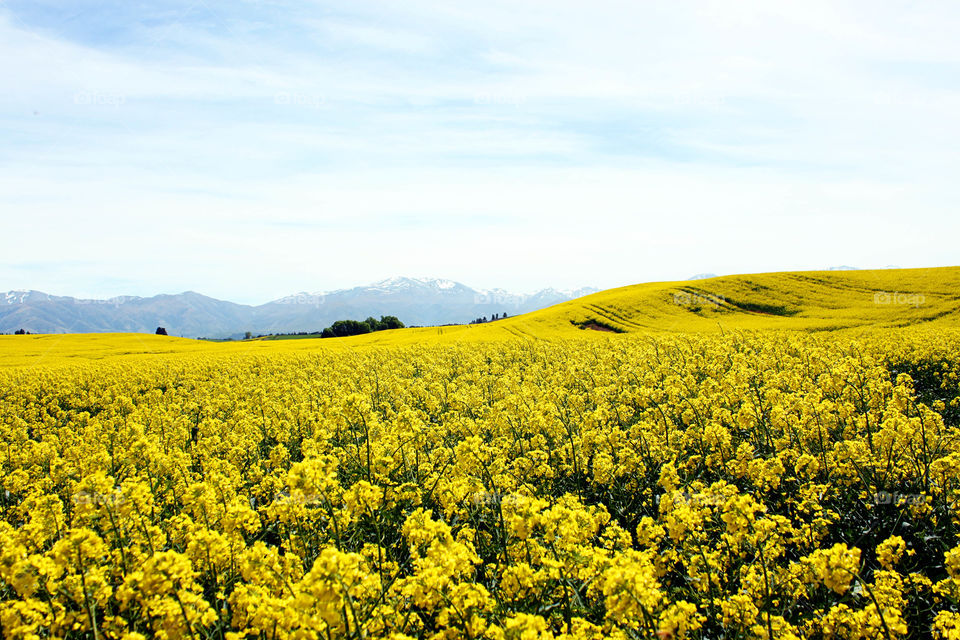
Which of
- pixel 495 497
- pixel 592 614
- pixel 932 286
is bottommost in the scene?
pixel 592 614

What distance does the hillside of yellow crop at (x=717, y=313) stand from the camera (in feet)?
124

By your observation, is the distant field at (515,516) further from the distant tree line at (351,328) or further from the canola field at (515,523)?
the distant tree line at (351,328)

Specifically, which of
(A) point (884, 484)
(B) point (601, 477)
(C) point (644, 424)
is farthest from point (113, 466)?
(A) point (884, 484)

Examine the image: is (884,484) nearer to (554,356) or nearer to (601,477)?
(601,477)

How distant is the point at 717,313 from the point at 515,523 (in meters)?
48.3

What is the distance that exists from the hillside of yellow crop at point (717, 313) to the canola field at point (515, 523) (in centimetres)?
2646

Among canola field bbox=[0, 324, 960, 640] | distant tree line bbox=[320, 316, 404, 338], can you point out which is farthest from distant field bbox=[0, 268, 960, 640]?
distant tree line bbox=[320, 316, 404, 338]

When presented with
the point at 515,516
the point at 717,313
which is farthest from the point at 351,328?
the point at 515,516

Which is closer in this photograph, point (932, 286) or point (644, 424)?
point (644, 424)

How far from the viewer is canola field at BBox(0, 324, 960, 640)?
4.06 m

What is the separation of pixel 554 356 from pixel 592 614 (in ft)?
57.6

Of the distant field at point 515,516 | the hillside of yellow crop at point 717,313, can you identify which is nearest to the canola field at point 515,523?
the distant field at point 515,516

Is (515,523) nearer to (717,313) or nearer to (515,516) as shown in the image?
(515,516)

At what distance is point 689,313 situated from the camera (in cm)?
4700
